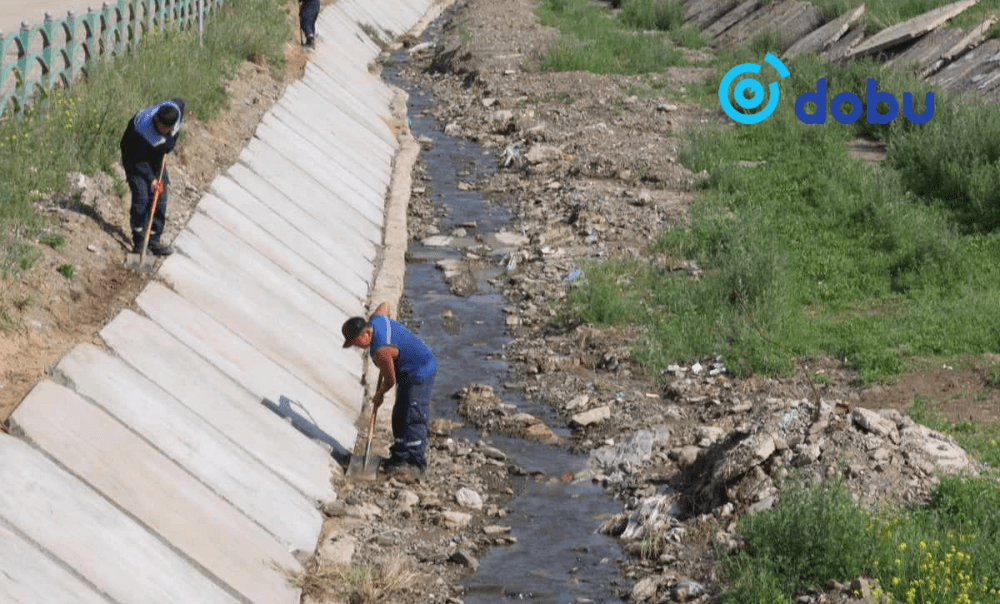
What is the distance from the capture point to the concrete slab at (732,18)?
105ft

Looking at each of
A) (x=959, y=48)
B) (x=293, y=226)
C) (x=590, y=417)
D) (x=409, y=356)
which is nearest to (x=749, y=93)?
(x=959, y=48)

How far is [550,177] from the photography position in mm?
21188

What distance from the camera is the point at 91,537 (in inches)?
320

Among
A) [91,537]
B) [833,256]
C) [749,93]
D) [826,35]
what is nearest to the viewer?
[91,537]

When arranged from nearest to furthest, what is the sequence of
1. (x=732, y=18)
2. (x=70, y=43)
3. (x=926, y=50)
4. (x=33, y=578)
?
(x=33, y=578) < (x=70, y=43) < (x=926, y=50) < (x=732, y=18)

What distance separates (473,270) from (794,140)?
628 cm

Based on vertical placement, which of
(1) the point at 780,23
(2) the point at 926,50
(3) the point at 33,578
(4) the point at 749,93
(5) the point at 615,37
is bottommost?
(3) the point at 33,578

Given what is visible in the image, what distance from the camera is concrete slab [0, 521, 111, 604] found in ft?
23.8

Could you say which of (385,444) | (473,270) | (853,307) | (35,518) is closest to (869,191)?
(853,307)

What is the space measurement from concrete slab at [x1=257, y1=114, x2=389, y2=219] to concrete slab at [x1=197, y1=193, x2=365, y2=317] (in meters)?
3.30

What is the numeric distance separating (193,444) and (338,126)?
482 inches

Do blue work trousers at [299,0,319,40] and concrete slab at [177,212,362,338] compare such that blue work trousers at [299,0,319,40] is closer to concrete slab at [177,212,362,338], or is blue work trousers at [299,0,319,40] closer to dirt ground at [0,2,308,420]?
dirt ground at [0,2,308,420]

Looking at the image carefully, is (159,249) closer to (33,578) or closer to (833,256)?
(33,578)

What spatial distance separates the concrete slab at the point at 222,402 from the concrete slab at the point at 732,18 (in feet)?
75.1
